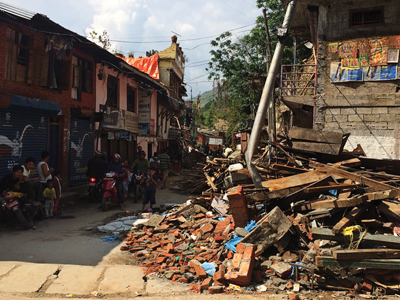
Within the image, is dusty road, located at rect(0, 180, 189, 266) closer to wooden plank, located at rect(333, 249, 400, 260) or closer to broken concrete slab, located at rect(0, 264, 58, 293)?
broken concrete slab, located at rect(0, 264, 58, 293)

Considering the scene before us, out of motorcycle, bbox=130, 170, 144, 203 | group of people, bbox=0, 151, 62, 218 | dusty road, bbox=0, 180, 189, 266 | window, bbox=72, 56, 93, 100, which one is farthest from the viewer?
window, bbox=72, 56, 93, 100

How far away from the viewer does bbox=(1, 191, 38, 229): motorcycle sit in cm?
731

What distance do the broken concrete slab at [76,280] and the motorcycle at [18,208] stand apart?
8.83 ft

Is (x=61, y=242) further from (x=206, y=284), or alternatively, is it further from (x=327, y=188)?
(x=327, y=188)

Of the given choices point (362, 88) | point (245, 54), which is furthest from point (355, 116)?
point (245, 54)

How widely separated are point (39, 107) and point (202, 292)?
870 centimetres

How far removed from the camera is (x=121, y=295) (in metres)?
4.75

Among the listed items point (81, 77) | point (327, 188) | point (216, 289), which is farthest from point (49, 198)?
point (327, 188)

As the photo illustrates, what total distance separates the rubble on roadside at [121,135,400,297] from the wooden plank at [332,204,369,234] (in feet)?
0.05

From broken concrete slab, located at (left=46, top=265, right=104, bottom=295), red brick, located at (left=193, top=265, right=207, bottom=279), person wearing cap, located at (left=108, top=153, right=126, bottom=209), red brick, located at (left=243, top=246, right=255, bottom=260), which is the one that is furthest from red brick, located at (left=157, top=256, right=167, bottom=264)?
person wearing cap, located at (left=108, top=153, right=126, bottom=209)

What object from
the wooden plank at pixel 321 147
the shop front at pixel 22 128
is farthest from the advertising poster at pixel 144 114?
the wooden plank at pixel 321 147

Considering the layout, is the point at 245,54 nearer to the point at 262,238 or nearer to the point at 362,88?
the point at 362,88

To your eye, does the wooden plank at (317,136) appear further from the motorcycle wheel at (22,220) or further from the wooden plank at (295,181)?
the motorcycle wheel at (22,220)

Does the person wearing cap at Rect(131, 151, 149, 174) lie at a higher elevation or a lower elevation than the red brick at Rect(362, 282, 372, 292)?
higher
